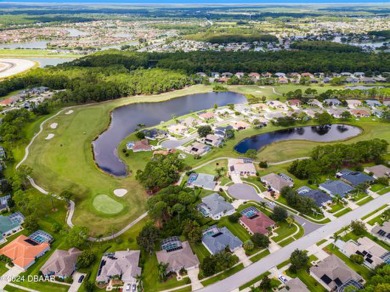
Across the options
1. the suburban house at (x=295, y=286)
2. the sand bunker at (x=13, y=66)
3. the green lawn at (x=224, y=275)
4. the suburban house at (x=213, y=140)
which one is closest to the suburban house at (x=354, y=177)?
the suburban house at (x=213, y=140)

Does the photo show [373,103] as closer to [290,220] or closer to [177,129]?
[177,129]

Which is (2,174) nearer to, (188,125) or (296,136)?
(188,125)

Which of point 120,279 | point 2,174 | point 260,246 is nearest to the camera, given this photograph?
point 120,279

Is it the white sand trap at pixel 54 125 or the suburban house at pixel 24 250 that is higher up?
the suburban house at pixel 24 250

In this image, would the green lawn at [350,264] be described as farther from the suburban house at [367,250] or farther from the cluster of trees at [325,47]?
the cluster of trees at [325,47]

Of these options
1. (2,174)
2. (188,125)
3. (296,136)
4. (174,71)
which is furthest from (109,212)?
(174,71)

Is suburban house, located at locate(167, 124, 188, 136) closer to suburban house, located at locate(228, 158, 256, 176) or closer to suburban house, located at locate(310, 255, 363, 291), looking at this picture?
suburban house, located at locate(228, 158, 256, 176)
